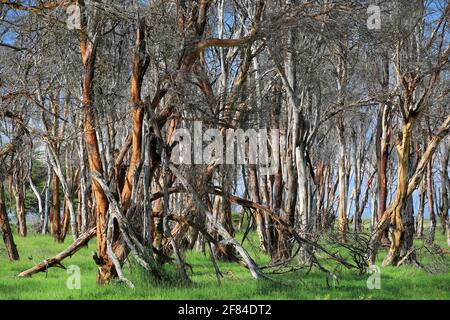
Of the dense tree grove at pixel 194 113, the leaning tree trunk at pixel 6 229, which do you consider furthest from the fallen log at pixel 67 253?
the leaning tree trunk at pixel 6 229

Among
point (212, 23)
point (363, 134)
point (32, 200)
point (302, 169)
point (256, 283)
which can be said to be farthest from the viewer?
point (32, 200)

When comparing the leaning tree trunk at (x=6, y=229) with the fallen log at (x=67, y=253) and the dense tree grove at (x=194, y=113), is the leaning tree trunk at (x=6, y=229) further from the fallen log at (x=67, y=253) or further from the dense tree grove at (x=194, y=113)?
the fallen log at (x=67, y=253)

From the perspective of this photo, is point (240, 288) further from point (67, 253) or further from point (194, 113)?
point (67, 253)

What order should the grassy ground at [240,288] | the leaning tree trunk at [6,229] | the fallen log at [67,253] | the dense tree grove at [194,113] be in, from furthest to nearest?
the leaning tree trunk at [6,229]
the fallen log at [67,253]
the dense tree grove at [194,113]
the grassy ground at [240,288]

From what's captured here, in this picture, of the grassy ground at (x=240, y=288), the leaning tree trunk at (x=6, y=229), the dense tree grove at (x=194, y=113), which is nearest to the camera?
the grassy ground at (x=240, y=288)

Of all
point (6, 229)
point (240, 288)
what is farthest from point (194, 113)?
point (6, 229)

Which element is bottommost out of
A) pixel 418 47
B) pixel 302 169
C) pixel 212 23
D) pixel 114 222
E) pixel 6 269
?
Result: pixel 6 269

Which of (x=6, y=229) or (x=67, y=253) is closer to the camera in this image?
(x=67, y=253)

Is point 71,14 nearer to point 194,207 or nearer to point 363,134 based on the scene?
point 194,207

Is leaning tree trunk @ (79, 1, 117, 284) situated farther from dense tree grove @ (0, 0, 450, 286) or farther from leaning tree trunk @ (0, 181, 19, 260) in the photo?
leaning tree trunk @ (0, 181, 19, 260)

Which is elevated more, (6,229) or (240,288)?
(6,229)

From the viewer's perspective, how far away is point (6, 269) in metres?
15.5
